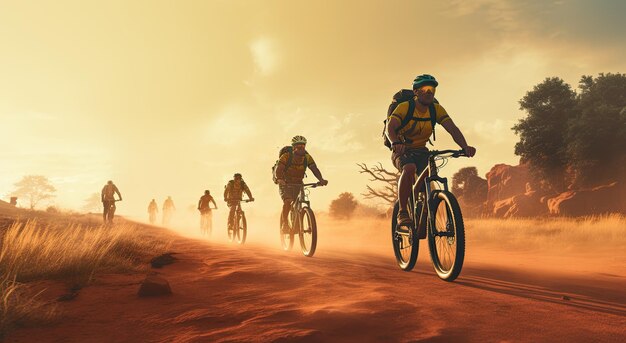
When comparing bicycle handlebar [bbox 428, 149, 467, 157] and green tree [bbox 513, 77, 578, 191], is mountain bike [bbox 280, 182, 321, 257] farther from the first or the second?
green tree [bbox 513, 77, 578, 191]

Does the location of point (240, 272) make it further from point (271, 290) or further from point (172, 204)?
point (172, 204)

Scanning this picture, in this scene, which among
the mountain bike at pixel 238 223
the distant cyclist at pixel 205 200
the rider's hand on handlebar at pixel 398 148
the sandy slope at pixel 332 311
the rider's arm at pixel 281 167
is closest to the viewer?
the sandy slope at pixel 332 311

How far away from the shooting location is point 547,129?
1425 inches

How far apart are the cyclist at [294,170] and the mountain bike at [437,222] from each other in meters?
4.18

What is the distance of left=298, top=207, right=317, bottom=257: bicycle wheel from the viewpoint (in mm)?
9086

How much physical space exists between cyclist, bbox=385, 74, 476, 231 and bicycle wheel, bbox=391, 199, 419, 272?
0.60 feet

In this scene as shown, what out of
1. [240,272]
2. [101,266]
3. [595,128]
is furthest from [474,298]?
[595,128]

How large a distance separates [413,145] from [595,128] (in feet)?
111

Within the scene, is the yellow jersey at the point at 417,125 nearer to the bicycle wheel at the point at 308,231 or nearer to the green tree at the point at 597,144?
the bicycle wheel at the point at 308,231

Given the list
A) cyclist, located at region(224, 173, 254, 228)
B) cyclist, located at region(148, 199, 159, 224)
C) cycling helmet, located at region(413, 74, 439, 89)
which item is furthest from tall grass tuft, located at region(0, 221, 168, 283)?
cyclist, located at region(148, 199, 159, 224)

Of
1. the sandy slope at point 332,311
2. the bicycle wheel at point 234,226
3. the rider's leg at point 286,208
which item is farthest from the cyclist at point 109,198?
the sandy slope at point 332,311

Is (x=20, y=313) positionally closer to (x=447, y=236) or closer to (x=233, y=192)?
(x=447, y=236)

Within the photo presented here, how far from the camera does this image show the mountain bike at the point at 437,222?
4703 mm

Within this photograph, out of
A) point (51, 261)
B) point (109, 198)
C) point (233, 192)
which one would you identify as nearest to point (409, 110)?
point (51, 261)
